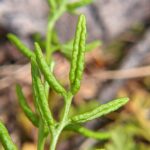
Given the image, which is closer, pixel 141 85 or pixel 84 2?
pixel 84 2

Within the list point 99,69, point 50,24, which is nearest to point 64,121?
point 50,24

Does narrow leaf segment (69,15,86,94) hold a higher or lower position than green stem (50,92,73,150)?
higher

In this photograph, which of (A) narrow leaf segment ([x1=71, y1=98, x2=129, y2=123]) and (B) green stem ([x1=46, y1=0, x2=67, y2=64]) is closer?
(A) narrow leaf segment ([x1=71, y1=98, x2=129, y2=123])

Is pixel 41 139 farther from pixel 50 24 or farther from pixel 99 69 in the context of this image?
pixel 99 69

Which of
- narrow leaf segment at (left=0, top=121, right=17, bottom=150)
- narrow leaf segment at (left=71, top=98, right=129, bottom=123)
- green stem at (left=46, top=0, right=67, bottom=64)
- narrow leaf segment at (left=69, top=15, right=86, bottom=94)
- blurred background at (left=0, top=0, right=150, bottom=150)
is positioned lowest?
blurred background at (left=0, top=0, right=150, bottom=150)

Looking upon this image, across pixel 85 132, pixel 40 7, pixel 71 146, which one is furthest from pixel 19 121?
pixel 85 132

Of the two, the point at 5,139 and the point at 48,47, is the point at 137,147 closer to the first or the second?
the point at 48,47

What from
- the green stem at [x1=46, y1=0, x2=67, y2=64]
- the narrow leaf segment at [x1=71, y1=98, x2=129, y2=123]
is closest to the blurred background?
the green stem at [x1=46, y1=0, x2=67, y2=64]

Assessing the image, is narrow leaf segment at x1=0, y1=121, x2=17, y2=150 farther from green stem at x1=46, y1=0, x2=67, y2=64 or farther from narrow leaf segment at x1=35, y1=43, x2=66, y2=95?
green stem at x1=46, y1=0, x2=67, y2=64
